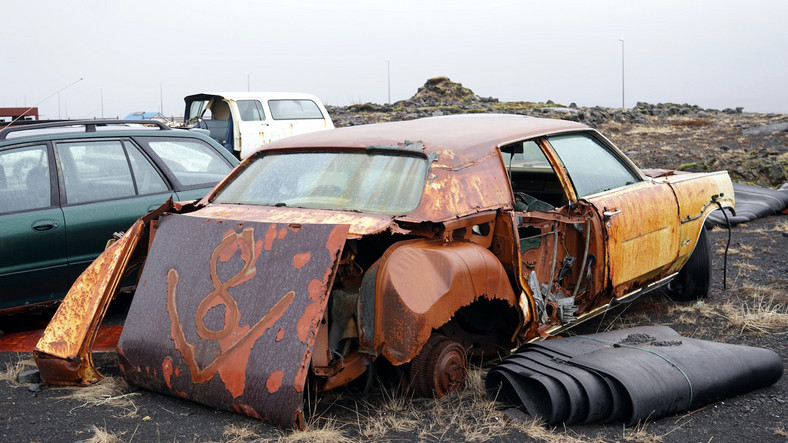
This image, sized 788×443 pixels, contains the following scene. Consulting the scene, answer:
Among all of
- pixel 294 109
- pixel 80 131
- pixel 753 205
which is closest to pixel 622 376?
pixel 80 131

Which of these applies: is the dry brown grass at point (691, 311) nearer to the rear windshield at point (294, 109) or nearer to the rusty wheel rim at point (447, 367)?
the rusty wheel rim at point (447, 367)

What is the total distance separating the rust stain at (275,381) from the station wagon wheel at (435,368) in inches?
29.3

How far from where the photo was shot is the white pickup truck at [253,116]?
574 inches

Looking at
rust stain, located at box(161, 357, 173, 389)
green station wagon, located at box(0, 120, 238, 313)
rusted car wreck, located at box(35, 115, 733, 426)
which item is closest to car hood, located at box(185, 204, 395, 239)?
rusted car wreck, located at box(35, 115, 733, 426)

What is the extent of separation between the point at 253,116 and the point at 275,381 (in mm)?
12004

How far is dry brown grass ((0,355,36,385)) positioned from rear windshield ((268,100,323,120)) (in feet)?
35.3

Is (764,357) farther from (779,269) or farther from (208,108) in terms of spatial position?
(208,108)

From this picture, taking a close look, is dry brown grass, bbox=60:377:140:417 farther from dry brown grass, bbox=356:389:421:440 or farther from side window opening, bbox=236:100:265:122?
side window opening, bbox=236:100:265:122

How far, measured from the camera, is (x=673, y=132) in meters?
29.2

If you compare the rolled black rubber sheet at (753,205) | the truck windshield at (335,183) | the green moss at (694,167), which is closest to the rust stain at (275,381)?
the truck windshield at (335,183)

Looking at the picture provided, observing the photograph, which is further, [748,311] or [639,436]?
[748,311]

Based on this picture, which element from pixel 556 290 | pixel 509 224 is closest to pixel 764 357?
pixel 556 290

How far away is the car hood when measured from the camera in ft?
12.2

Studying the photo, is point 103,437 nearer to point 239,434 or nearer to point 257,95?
point 239,434
